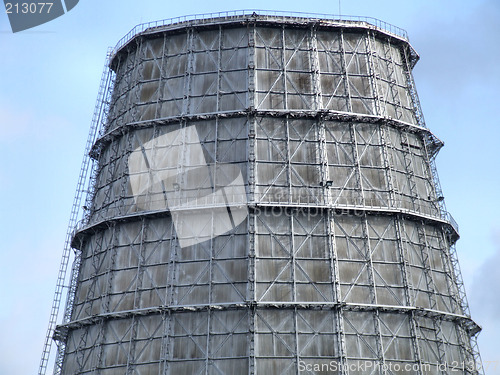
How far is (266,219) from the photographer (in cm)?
2284

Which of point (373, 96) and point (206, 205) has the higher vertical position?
point (373, 96)

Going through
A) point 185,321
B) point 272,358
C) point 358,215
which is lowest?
point 272,358

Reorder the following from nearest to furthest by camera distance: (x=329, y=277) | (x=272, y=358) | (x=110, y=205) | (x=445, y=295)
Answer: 1. (x=272, y=358)
2. (x=329, y=277)
3. (x=445, y=295)
4. (x=110, y=205)

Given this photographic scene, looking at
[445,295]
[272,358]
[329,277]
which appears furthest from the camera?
[445,295]

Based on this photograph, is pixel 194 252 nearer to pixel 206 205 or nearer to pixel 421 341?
pixel 206 205

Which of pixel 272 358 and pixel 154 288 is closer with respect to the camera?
pixel 272 358

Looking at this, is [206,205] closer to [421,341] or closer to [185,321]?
[185,321]

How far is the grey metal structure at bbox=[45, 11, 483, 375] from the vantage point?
21484 millimetres

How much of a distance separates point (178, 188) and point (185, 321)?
5.51 meters

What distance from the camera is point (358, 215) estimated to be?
23359mm

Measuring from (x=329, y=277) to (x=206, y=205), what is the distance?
18.4ft

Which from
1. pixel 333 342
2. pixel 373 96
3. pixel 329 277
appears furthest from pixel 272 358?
pixel 373 96

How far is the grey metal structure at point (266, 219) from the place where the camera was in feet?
70.5

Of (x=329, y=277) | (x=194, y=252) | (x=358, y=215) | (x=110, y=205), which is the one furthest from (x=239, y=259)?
(x=110, y=205)
